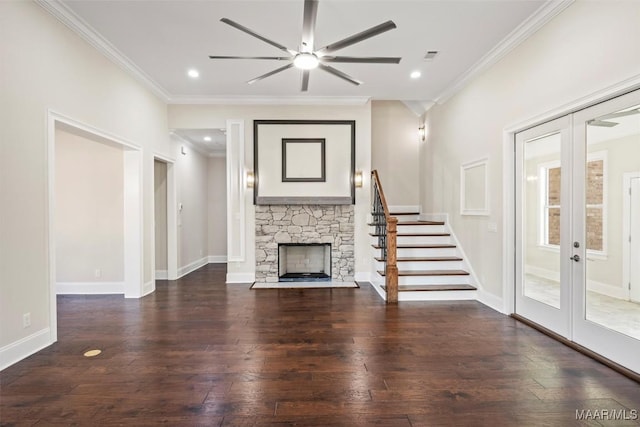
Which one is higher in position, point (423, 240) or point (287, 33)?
point (287, 33)

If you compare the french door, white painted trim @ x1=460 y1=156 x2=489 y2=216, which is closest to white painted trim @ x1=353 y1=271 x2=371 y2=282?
white painted trim @ x1=460 y1=156 x2=489 y2=216

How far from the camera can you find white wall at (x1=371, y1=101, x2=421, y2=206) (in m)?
7.27

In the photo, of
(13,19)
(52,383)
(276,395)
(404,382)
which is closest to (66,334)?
(52,383)

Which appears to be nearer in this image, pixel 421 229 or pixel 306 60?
pixel 306 60

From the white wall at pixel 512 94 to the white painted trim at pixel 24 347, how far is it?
541 cm

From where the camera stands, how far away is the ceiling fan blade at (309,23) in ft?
8.47

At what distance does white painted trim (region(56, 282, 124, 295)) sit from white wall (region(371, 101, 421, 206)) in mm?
5659

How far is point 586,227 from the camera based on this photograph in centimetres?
302

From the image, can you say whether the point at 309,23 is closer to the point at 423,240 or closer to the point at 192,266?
the point at 423,240

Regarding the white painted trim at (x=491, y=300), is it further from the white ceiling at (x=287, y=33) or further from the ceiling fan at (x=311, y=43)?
the ceiling fan at (x=311, y=43)

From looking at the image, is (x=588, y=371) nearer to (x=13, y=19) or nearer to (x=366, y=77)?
(x=366, y=77)

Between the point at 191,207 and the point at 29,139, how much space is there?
451cm

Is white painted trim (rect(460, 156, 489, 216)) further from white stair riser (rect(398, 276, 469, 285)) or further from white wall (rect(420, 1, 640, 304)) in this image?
white stair riser (rect(398, 276, 469, 285))

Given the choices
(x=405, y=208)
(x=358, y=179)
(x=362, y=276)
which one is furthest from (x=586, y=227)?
(x=405, y=208)
